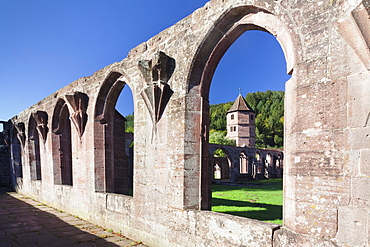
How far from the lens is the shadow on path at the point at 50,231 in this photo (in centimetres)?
463

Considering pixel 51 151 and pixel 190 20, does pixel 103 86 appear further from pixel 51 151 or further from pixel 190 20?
pixel 51 151

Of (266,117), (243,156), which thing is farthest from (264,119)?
(243,156)

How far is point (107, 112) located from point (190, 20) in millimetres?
3208

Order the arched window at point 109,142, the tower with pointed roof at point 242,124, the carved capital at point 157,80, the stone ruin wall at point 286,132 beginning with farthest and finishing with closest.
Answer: the tower with pointed roof at point 242,124
the arched window at point 109,142
the carved capital at point 157,80
the stone ruin wall at point 286,132

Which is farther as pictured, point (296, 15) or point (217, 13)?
point (217, 13)

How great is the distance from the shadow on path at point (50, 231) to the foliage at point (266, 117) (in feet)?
166

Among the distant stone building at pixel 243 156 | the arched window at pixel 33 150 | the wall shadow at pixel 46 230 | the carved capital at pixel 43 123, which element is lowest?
the distant stone building at pixel 243 156

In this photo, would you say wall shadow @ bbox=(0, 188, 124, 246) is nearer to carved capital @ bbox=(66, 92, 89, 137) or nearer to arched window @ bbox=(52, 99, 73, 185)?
arched window @ bbox=(52, 99, 73, 185)

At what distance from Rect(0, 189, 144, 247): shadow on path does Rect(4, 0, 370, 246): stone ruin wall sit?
31 centimetres

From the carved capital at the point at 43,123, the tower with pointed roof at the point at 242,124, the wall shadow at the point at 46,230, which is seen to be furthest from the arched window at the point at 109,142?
the tower with pointed roof at the point at 242,124

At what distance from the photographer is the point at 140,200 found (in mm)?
4617

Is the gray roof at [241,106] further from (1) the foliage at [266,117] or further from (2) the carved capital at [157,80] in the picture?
(2) the carved capital at [157,80]

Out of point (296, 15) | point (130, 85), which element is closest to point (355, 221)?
point (296, 15)

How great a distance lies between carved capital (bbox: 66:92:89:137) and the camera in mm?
6395
